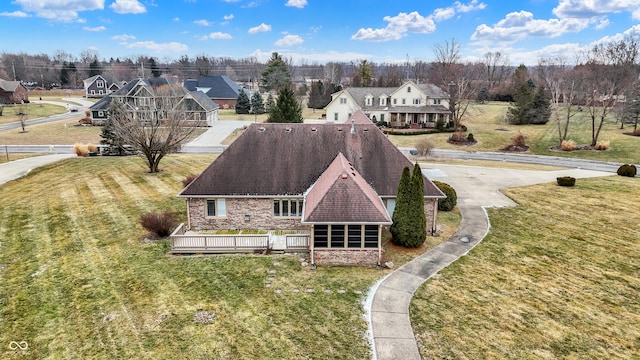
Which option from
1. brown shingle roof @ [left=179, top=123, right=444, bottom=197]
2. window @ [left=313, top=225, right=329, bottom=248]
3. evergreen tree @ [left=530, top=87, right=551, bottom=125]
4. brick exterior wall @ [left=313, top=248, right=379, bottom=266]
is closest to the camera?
window @ [left=313, top=225, right=329, bottom=248]

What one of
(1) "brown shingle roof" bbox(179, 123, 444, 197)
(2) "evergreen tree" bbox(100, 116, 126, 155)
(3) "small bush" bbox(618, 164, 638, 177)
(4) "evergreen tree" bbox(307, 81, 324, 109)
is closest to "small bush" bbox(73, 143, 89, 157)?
(2) "evergreen tree" bbox(100, 116, 126, 155)

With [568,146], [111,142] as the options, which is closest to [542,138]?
[568,146]

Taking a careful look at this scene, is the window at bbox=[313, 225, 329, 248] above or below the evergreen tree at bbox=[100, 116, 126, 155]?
below

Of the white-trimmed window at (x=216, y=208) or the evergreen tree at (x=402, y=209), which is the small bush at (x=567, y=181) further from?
the white-trimmed window at (x=216, y=208)

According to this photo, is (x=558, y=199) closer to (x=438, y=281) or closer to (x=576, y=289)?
(x=576, y=289)

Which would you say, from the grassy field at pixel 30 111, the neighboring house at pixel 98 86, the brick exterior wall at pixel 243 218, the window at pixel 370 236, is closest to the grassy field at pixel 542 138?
the brick exterior wall at pixel 243 218

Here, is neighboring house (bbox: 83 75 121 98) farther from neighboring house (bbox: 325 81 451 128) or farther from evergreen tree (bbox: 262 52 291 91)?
neighboring house (bbox: 325 81 451 128)
